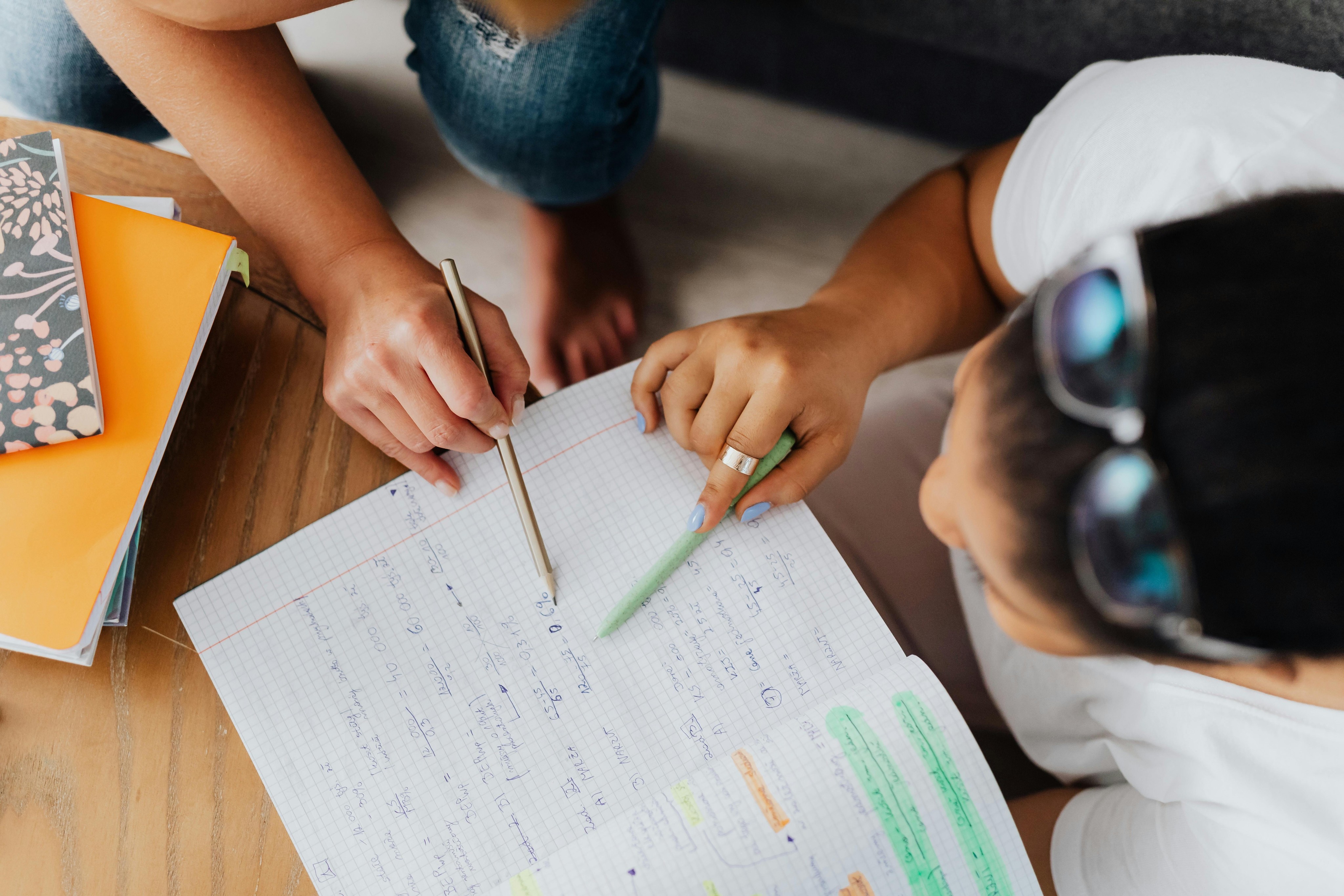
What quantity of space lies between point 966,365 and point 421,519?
0.35 m

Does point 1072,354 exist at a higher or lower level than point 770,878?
higher

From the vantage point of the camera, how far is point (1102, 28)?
84 cm

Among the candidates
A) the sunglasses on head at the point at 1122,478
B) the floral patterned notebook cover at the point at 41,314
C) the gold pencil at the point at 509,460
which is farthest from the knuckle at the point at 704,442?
the floral patterned notebook cover at the point at 41,314

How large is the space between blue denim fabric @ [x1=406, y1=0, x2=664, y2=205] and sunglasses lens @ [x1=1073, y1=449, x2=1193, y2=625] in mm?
630

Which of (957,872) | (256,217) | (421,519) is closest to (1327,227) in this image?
(957,872)

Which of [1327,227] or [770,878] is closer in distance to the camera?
[1327,227]

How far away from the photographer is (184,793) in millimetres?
437

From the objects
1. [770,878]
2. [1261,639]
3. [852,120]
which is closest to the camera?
[1261,639]

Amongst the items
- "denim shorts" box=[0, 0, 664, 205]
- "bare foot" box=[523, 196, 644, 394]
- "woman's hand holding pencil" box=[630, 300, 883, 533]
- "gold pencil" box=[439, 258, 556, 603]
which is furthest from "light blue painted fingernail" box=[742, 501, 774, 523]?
"bare foot" box=[523, 196, 644, 394]

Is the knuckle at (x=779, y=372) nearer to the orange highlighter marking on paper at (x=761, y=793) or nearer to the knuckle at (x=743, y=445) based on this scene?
the knuckle at (x=743, y=445)

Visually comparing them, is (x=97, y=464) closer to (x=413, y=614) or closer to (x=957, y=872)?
(x=413, y=614)

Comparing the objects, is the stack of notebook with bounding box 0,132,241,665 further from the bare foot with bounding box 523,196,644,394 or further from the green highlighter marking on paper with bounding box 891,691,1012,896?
the bare foot with bounding box 523,196,644,394

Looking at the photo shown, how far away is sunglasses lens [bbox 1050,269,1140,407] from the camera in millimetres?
297

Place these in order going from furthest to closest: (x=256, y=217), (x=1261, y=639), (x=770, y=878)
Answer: (x=256, y=217) < (x=770, y=878) < (x=1261, y=639)
